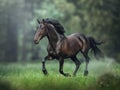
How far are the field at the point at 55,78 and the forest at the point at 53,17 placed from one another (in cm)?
23

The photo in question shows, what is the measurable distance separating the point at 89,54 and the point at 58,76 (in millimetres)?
461

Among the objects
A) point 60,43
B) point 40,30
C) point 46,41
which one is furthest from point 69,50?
point 40,30

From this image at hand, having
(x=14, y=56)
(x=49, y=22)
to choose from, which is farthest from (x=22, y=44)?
(x=49, y=22)

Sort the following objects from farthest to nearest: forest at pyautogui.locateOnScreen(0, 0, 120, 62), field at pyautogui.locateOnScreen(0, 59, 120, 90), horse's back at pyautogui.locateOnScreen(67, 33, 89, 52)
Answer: forest at pyautogui.locateOnScreen(0, 0, 120, 62) → horse's back at pyautogui.locateOnScreen(67, 33, 89, 52) → field at pyautogui.locateOnScreen(0, 59, 120, 90)

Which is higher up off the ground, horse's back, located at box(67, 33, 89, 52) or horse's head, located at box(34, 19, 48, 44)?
horse's head, located at box(34, 19, 48, 44)

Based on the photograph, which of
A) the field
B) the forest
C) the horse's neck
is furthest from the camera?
the forest

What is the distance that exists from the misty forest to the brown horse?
0.06 m

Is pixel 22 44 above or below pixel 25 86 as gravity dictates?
above

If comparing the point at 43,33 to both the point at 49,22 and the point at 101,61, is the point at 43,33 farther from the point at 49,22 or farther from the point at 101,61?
the point at 101,61

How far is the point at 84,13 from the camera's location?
698 cm

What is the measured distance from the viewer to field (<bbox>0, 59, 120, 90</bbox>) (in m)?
6.26

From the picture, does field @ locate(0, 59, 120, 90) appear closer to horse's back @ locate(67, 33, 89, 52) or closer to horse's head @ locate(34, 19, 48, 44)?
horse's back @ locate(67, 33, 89, 52)

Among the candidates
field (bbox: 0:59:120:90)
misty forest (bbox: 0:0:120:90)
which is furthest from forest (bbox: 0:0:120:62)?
field (bbox: 0:59:120:90)

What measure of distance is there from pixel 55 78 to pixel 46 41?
0.41m
